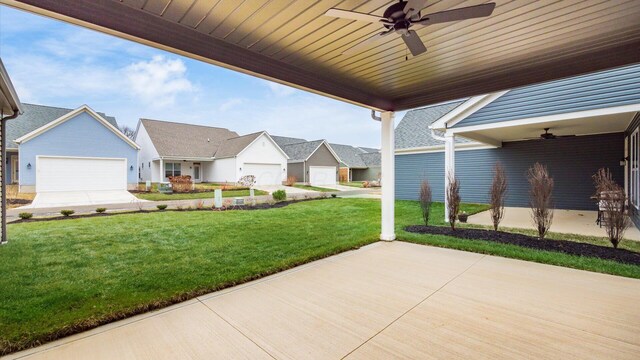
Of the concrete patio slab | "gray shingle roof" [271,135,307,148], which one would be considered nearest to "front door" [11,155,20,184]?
"gray shingle roof" [271,135,307,148]

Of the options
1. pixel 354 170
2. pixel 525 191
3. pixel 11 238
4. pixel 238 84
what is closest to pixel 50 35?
pixel 238 84

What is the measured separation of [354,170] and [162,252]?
32.0 metres

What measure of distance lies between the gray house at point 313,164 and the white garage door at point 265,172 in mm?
2498

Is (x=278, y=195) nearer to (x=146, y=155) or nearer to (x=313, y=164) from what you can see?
(x=313, y=164)

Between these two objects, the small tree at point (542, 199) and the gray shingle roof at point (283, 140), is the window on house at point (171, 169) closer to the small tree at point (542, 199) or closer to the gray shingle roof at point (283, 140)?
the gray shingle roof at point (283, 140)

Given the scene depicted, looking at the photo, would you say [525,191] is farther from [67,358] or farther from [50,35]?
[50,35]

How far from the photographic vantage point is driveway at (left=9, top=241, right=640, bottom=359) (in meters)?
2.36

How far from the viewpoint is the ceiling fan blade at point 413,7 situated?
2.50m

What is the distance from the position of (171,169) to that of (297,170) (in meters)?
11.1

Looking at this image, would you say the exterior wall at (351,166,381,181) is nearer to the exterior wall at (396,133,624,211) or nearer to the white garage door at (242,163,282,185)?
the white garage door at (242,163,282,185)

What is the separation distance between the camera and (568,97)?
746 centimetres

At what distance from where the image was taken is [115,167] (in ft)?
58.6

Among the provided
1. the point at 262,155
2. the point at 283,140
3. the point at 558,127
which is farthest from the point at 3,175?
the point at 283,140

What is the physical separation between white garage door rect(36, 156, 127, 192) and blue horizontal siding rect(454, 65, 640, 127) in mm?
19317
